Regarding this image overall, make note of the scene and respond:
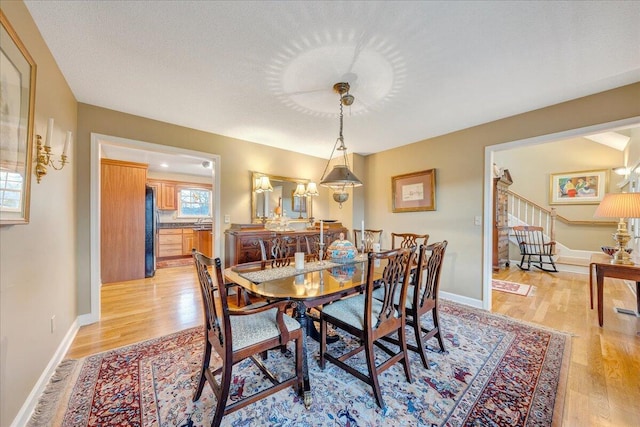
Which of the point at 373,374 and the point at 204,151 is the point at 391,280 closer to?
the point at 373,374

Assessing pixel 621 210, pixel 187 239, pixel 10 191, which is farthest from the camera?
pixel 187 239

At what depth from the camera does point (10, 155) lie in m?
1.20

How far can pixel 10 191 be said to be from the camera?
1.20m

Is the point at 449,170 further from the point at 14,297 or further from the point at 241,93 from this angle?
the point at 14,297

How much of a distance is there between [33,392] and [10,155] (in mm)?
1476

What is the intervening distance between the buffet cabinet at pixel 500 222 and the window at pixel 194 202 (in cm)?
722

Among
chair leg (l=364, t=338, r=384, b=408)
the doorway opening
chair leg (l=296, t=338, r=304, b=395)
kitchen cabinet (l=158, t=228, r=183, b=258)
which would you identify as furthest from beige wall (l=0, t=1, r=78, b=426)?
kitchen cabinet (l=158, t=228, r=183, b=258)

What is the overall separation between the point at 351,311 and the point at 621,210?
2930 mm

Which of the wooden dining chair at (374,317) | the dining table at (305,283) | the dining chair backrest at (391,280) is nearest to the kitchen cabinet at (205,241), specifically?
the dining table at (305,283)

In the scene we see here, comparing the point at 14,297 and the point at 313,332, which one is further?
the point at 313,332

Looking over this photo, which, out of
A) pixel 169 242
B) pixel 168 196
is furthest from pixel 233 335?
pixel 168 196

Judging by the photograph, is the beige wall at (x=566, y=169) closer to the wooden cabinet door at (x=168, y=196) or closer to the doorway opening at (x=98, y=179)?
the doorway opening at (x=98, y=179)

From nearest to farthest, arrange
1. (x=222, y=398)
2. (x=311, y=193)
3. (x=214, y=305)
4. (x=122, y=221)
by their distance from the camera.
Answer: (x=222, y=398) < (x=214, y=305) < (x=311, y=193) < (x=122, y=221)

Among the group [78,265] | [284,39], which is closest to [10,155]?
[284,39]
